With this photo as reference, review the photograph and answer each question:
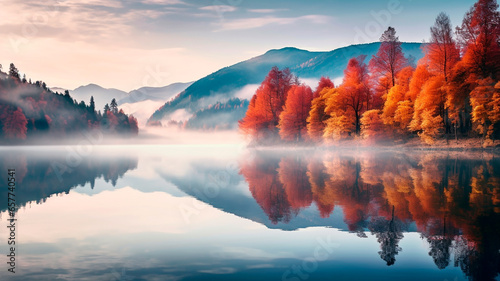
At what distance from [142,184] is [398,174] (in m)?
17.4

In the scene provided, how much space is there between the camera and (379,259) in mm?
9508

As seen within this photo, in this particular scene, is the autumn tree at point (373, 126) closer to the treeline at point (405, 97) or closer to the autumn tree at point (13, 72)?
the treeline at point (405, 97)

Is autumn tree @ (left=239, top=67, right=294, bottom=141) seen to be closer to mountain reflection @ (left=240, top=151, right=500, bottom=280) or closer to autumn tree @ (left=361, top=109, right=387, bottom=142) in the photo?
autumn tree @ (left=361, top=109, right=387, bottom=142)

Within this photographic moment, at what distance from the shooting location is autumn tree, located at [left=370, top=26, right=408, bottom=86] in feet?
220

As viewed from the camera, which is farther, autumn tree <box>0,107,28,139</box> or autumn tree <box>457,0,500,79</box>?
autumn tree <box>0,107,28,139</box>

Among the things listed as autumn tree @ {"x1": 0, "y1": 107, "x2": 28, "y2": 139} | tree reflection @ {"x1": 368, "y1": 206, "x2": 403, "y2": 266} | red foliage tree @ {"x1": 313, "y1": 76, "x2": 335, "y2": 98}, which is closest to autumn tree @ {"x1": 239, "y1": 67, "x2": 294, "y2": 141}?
red foliage tree @ {"x1": 313, "y1": 76, "x2": 335, "y2": 98}

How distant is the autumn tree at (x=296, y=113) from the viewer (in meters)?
82.1

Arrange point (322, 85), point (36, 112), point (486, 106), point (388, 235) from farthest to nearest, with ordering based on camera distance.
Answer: point (36, 112), point (322, 85), point (486, 106), point (388, 235)

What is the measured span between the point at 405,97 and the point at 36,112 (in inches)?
5101

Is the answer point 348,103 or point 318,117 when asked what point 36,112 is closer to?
point 318,117

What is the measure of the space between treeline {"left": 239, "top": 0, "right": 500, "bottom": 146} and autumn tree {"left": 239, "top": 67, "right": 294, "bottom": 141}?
0.23 meters

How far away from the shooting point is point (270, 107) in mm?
90938

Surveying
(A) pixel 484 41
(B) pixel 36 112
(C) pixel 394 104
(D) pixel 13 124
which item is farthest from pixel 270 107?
(B) pixel 36 112

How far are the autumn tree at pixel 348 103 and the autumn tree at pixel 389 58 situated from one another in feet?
15.6
